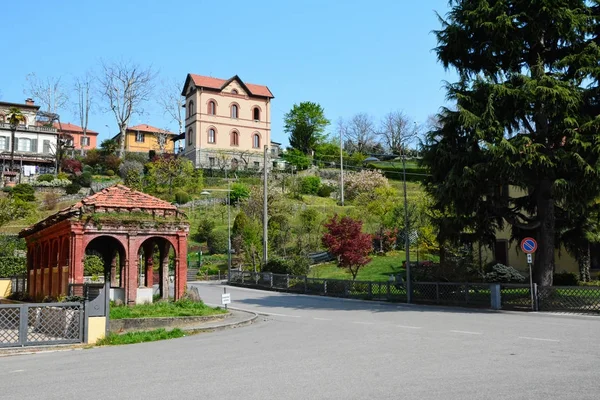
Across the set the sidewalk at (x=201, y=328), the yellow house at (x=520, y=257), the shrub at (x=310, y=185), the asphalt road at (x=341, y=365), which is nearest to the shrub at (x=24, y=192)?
the shrub at (x=310, y=185)

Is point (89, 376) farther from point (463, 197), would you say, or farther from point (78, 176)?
point (78, 176)

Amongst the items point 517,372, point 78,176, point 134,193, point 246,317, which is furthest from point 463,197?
point 78,176

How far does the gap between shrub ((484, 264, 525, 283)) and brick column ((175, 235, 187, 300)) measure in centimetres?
1641

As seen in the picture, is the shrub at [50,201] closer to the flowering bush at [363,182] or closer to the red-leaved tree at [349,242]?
the flowering bush at [363,182]

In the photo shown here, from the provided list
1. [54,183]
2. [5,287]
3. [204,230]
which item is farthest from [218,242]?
[5,287]

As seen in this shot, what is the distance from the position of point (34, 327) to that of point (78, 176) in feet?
184

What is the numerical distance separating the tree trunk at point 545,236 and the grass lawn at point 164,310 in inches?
523

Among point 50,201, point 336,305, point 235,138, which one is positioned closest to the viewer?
point 336,305

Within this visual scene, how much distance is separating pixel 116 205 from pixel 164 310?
14.4 ft

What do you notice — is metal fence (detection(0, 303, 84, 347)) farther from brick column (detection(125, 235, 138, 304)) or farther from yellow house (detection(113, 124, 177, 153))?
yellow house (detection(113, 124, 177, 153))

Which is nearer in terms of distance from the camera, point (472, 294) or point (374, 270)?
point (472, 294)

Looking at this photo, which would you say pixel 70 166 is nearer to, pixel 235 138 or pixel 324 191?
pixel 235 138

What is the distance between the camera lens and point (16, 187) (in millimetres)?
59625

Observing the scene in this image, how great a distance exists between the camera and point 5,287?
1291 inches
